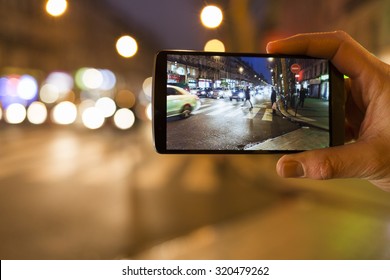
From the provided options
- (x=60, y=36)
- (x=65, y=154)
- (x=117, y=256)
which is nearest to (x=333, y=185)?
(x=117, y=256)

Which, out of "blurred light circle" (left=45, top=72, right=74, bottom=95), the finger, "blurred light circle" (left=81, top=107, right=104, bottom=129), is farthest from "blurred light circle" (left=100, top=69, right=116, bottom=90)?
the finger

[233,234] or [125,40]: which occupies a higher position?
[125,40]

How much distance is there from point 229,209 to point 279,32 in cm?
358

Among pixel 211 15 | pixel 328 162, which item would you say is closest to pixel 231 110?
pixel 328 162

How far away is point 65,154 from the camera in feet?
34.6

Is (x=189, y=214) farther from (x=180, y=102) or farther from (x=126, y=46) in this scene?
(x=180, y=102)

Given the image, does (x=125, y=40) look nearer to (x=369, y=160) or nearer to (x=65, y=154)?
(x=369, y=160)

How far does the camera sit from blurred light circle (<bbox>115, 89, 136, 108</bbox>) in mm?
24297

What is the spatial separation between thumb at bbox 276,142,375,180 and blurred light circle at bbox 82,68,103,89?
25.9 metres

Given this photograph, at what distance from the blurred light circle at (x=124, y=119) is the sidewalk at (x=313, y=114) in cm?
1773

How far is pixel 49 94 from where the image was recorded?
88.2ft

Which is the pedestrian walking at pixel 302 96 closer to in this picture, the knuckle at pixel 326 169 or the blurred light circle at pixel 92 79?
the knuckle at pixel 326 169

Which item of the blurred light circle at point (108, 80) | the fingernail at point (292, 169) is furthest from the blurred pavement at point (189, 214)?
the blurred light circle at point (108, 80)

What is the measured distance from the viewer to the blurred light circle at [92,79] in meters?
26.1
